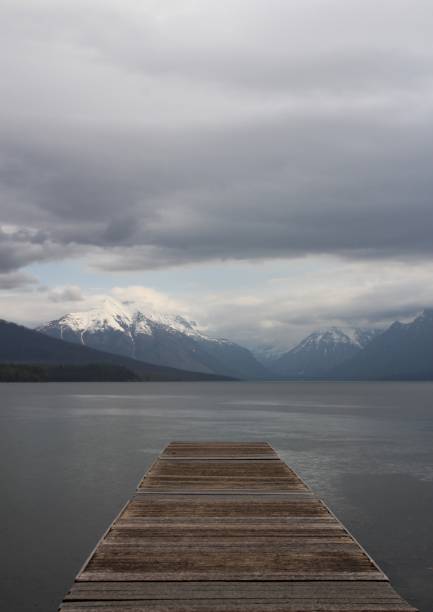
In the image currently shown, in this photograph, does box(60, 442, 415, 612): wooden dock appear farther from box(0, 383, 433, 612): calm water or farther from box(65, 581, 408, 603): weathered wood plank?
box(0, 383, 433, 612): calm water

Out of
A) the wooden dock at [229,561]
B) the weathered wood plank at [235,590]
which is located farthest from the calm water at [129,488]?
the weathered wood plank at [235,590]

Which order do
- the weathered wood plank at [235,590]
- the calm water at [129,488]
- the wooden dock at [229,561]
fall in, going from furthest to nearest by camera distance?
the calm water at [129,488] < the weathered wood plank at [235,590] < the wooden dock at [229,561]

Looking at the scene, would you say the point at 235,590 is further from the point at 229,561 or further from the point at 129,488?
the point at 129,488

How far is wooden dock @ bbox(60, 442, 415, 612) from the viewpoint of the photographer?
52.5 feet

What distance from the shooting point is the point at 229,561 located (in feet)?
62.2

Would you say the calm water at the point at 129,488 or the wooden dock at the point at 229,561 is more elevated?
the wooden dock at the point at 229,561

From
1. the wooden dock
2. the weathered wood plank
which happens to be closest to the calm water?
the wooden dock

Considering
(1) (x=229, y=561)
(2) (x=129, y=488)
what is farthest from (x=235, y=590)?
(2) (x=129, y=488)

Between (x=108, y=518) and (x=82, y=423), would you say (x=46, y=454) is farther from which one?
(x=82, y=423)

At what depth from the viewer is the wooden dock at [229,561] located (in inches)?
631

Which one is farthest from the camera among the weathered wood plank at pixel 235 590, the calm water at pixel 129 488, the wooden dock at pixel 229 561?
the calm water at pixel 129 488

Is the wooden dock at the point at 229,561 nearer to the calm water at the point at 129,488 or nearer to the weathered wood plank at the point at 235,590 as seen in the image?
the weathered wood plank at the point at 235,590

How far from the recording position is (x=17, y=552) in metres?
26.9

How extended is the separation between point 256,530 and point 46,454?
42275mm
